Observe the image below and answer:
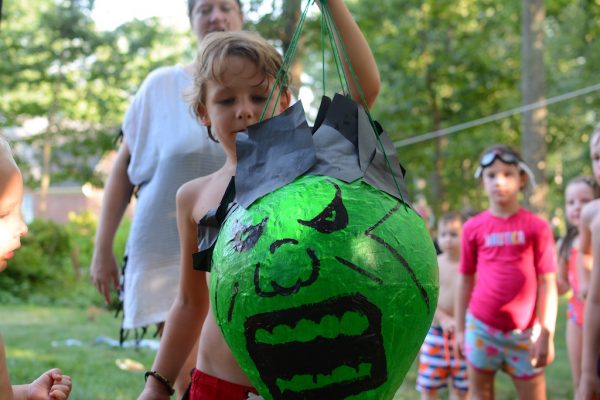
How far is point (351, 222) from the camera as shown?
56.7 inches

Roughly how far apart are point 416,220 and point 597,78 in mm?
16627

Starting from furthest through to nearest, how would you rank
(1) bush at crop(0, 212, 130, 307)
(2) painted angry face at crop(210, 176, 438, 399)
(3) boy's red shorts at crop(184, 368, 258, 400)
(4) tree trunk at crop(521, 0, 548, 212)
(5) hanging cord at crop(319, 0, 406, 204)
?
(1) bush at crop(0, 212, 130, 307) → (4) tree trunk at crop(521, 0, 548, 212) → (3) boy's red shorts at crop(184, 368, 258, 400) → (5) hanging cord at crop(319, 0, 406, 204) → (2) painted angry face at crop(210, 176, 438, 399)

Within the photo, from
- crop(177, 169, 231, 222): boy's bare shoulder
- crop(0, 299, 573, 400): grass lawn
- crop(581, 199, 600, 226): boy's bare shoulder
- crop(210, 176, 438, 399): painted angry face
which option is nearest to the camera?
crop(210, 176, 438, 399): painted angry face

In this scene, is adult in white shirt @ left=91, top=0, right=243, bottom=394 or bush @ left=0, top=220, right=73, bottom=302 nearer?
adult in white shirt @ left=91, top=0, right=243, bottom=394

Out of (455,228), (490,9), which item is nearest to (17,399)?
(455,228)

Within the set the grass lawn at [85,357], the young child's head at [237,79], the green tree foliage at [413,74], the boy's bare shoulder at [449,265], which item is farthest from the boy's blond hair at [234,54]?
the green tree foliage at [413,74]

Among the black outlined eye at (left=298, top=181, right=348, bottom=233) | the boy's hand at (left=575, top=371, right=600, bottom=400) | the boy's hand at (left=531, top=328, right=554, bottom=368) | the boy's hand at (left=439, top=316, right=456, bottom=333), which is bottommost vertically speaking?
the boy's hand at (left=439, top=316, right=456, bottom=333)

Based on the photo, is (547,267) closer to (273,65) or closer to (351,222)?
(273,65)

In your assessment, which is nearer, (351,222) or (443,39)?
(351,222)

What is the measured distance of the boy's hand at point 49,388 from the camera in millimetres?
1949

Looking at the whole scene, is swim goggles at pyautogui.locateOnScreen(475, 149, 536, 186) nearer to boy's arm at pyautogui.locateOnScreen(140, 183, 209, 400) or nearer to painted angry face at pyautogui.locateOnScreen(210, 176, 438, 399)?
boy's arm at pyautogui.locateOnScreen(140, 183, 209, 400)

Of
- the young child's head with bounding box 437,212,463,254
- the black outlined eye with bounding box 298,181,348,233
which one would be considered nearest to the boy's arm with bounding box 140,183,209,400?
the black outlined eye with bounding box 298,181,348,233

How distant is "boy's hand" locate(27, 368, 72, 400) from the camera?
195cm

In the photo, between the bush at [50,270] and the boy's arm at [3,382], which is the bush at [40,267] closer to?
the bush at [50,270]
